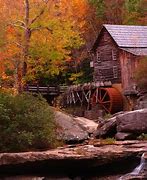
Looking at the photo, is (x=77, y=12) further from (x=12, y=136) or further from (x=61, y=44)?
(x=12, y=136)

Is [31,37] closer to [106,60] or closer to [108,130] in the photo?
[108,130]

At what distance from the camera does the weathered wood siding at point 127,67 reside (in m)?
35.3

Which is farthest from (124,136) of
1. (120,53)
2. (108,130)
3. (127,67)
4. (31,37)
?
(120,53)

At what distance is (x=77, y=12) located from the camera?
45750mm

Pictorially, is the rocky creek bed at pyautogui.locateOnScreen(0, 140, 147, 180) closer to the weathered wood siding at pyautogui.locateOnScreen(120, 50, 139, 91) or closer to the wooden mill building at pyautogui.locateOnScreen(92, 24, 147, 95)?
the wooden mill building at pyautogui.locateOnScreen(92, 24, 147, 95)

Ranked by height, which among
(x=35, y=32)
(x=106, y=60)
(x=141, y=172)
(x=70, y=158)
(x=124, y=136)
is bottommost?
(x=141, y=172)

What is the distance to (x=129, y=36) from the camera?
36.0 metres

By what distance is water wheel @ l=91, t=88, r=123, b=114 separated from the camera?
35094 millimetres

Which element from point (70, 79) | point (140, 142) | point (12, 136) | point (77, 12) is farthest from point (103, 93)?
point (12, 136)

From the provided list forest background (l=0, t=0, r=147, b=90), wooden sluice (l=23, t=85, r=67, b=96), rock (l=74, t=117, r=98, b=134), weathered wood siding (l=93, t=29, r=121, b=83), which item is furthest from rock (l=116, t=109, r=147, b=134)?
wooden sluice (l=23, t=85, r=67, b=96)

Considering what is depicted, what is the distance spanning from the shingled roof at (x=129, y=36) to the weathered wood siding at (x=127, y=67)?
815 mm

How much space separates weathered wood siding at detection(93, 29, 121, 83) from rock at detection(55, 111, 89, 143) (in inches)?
767

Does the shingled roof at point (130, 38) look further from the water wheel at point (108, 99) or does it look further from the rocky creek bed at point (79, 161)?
the rocky creek bed at point (79, 161)

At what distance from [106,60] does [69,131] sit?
2191 cm
